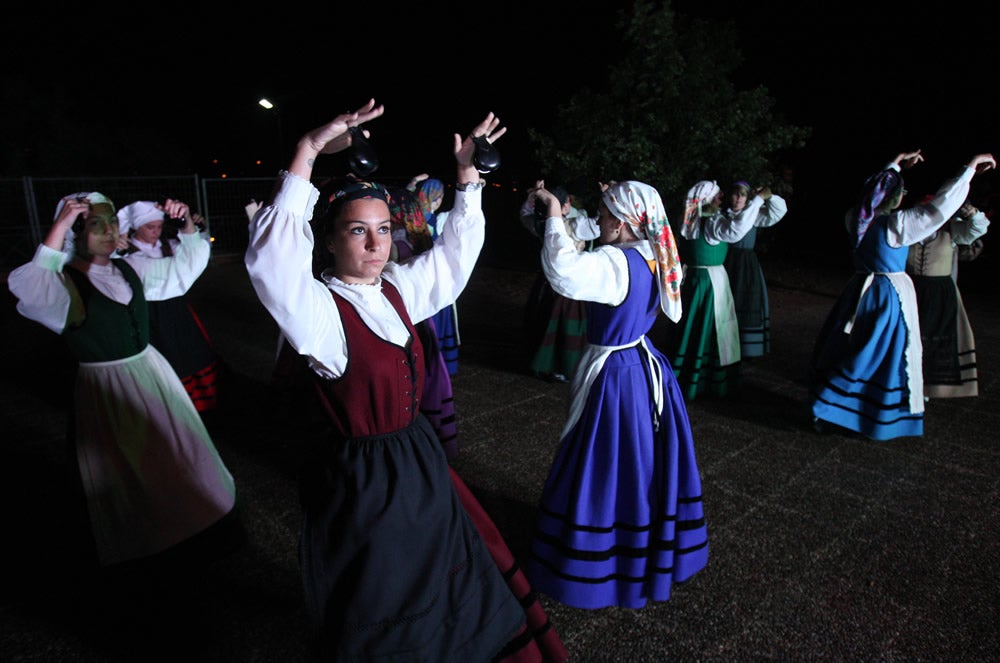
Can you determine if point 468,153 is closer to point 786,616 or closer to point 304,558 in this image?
point 304,558

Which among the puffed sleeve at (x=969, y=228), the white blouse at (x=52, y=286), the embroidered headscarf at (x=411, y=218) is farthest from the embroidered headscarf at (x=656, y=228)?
the puffed sleeve at (x=969, y=228)

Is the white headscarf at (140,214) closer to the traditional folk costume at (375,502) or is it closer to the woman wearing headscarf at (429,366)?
the woman wearing headscarf at (429,366)

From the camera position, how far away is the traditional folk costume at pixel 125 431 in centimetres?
286

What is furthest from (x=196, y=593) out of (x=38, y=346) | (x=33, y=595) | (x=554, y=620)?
(x=38, y=346)

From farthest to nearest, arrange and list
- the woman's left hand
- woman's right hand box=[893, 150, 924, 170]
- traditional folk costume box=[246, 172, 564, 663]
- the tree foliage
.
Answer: the tree foliage < woman's right hand box=[893, 150, 924, 170] < the woman's left hand < traditional folk costume box=[246, 172, 564, 663]

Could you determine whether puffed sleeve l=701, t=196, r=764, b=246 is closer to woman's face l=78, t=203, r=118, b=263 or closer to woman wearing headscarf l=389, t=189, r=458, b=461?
woman wearing headscarf l=389, t=189, r=458, b=461

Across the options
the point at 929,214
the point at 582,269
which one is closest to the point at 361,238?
the point at 582,269

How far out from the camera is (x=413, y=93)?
688 inches

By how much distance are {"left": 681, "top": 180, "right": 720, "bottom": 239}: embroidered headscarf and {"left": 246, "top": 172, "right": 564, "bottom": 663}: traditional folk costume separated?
3918 millimetres

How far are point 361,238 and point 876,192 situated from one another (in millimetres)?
3866

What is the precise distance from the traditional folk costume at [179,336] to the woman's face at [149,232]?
2cm

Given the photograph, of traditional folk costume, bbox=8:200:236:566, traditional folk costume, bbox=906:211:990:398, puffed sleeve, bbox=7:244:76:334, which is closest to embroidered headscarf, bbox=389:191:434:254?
traditional folk costume, bbox=8:200:236:566

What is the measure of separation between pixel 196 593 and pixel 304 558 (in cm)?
140

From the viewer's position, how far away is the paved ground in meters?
2.49
